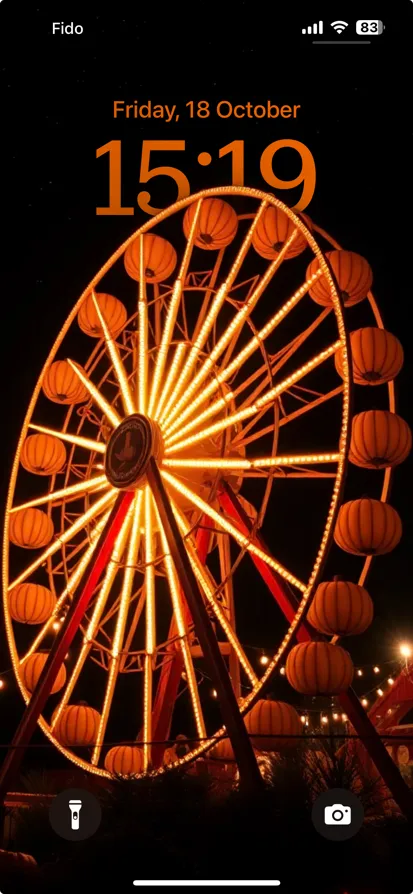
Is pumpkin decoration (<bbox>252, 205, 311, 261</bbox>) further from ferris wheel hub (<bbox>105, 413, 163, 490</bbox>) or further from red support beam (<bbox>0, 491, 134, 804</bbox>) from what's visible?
red support beam (<bbox>0, 491, 134, 804</bbox>)

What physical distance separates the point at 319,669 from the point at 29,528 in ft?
14.5

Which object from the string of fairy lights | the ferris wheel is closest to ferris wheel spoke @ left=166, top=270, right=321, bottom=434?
the ferris wheel

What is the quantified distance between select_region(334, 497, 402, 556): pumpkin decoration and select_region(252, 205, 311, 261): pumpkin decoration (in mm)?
3283

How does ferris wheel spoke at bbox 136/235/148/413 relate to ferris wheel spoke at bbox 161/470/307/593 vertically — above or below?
above

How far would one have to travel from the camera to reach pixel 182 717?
2533 centimetres

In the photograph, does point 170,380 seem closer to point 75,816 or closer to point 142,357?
point 142,357

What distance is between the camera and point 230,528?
957 cm

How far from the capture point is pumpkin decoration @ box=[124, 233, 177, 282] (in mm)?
11805

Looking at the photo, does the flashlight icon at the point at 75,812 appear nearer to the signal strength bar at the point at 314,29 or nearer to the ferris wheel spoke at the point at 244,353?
the signal strength bar at the point at 314,29

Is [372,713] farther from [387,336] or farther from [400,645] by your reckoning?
[387,336]

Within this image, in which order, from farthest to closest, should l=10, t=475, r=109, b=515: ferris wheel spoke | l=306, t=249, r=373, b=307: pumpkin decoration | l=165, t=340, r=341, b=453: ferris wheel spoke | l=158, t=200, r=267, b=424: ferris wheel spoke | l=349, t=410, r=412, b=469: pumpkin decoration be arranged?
l=10, t=475, r=109, b=515: ferris wheel spoke → l=158, t=200, r=267, b=424: ferris wheel spoke → l=306, t=249, r=373, b=307: pumpkin decoration → l=165, t=340, r=341, b=453: ferris wheel spoke → l=349, t=410, r=412, b=469: pumpkin decoration

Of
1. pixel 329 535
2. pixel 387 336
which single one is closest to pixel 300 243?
pixel 387 336

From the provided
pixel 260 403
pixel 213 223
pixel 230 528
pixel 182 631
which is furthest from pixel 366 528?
pixel 213 223

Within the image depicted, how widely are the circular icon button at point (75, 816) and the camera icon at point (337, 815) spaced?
47.4 inches
